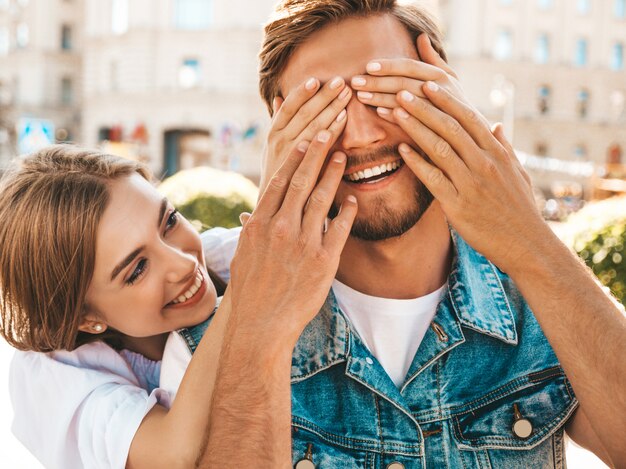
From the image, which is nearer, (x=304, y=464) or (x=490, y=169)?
(x=490, y=169)

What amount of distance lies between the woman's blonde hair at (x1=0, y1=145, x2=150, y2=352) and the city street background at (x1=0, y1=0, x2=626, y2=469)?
86.4ft

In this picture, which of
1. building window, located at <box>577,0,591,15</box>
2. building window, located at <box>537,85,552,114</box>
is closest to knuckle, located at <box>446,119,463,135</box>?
building window, located at <box>537,85,552,114</box>

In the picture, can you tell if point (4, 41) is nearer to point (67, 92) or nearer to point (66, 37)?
point (66, 37)

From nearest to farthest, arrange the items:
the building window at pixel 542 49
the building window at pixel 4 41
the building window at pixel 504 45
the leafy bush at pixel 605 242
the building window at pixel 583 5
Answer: the leafy bush at pixel 605 242, the building window at pixel 504 45, the building window at pixel 542 49, the building window at pixel 583 5, the building window at pixel 4 41

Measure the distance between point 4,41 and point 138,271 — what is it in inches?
2148

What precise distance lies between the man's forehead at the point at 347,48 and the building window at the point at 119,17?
116ft

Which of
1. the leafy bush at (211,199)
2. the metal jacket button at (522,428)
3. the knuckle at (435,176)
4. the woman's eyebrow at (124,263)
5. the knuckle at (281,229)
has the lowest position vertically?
the leafy bush at (211,199)

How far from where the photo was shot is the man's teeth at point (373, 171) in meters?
2.33

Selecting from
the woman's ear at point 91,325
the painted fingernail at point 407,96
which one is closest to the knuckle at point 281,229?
the painted fingernail at point 407,96

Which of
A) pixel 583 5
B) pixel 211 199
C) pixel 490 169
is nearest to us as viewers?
pixel 490 169

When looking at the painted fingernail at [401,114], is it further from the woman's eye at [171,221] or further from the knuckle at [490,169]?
the woman's eye at [171,221]

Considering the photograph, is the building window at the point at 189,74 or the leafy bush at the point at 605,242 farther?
the building window at the point at 189,74

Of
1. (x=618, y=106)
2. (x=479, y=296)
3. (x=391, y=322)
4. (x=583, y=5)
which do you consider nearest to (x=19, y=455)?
(x=391, y=322)

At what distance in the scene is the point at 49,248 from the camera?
2.54 meters
